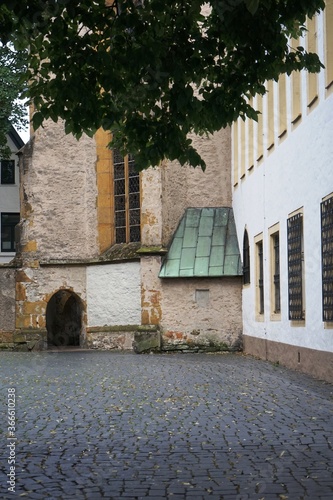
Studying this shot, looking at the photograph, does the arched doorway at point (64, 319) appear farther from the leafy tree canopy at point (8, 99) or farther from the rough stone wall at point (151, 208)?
the leafy tree canopy at point (8, 99)

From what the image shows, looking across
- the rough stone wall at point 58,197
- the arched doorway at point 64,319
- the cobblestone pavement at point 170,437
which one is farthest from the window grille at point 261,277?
the arched doorway at point 64,319

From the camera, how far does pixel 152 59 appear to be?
27.7 feet

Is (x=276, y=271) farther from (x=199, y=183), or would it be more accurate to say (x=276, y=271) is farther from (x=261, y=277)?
(x=199, y=183)

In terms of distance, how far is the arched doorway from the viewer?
31641 mm

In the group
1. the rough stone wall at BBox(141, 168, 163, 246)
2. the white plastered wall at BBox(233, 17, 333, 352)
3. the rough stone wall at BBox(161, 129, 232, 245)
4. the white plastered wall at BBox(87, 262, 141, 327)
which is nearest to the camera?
the white plastered wall at BBox(233, 17, 333, 352)

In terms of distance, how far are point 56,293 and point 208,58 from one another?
22.3 meters

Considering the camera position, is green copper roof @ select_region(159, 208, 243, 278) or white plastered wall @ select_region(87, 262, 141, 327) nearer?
green copper roof @ select_region(159, 208, 243, 278)

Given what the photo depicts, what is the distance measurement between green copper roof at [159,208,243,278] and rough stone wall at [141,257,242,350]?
0.29m

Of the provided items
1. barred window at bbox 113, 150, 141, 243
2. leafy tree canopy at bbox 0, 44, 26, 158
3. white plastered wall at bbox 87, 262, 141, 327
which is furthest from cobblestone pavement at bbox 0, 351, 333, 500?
leafy tree canopy at bbox 0, 44, 26, 158

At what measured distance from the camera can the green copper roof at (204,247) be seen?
26531 millimetres

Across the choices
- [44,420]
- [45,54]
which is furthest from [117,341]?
[45,54]

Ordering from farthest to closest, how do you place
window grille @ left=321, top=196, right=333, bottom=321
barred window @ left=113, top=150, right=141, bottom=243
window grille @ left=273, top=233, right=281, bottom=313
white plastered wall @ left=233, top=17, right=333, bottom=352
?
barred window @ left=113, top=150, right=141, bottom=243
window grille @ left=273, top=233, right=281, bottom=313
white plastered wall @ left=233, top=17, right=333, bottom=352
window grille @ left=321, top=196, right=333, bottom=321

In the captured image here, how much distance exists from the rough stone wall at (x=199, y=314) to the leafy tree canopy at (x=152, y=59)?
16.9m

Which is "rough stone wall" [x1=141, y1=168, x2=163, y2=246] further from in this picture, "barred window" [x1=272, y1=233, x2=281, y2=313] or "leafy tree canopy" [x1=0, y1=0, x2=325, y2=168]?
"leafy tree canopy" [x1=0, y1=0, x2=325, y2=168]
